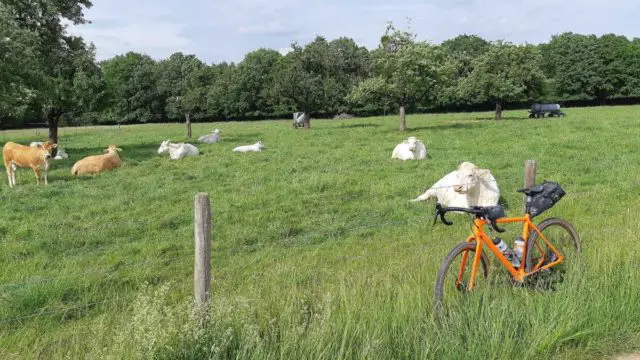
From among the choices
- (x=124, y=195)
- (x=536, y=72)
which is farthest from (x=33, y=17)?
(x=536, y=72)

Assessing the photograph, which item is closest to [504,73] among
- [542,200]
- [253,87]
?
[542,200]

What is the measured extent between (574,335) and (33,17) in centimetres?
2938

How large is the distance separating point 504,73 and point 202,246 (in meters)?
42.9

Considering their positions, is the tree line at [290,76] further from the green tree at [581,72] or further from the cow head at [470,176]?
the cow head at [470,176]

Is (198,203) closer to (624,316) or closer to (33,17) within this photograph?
(624,316)

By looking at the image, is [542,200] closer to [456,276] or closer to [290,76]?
[456,276]

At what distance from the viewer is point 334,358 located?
3689mm

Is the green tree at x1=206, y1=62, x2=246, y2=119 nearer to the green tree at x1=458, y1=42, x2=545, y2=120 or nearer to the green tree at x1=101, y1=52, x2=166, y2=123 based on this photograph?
the green tree at x1=101, y1=52, x2=166, y2=123

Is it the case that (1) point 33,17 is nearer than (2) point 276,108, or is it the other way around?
(1) point 33,17

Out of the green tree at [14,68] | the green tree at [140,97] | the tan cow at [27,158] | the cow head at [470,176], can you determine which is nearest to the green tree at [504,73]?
the green tree at [14,68]

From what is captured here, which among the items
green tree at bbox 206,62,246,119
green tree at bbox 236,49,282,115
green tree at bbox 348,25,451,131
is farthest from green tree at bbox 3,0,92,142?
green tree at bbox 206,62,246,119

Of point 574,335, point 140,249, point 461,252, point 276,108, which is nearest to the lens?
point 574,335

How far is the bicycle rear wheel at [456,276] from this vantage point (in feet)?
15.1

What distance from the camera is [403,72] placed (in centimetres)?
3116
